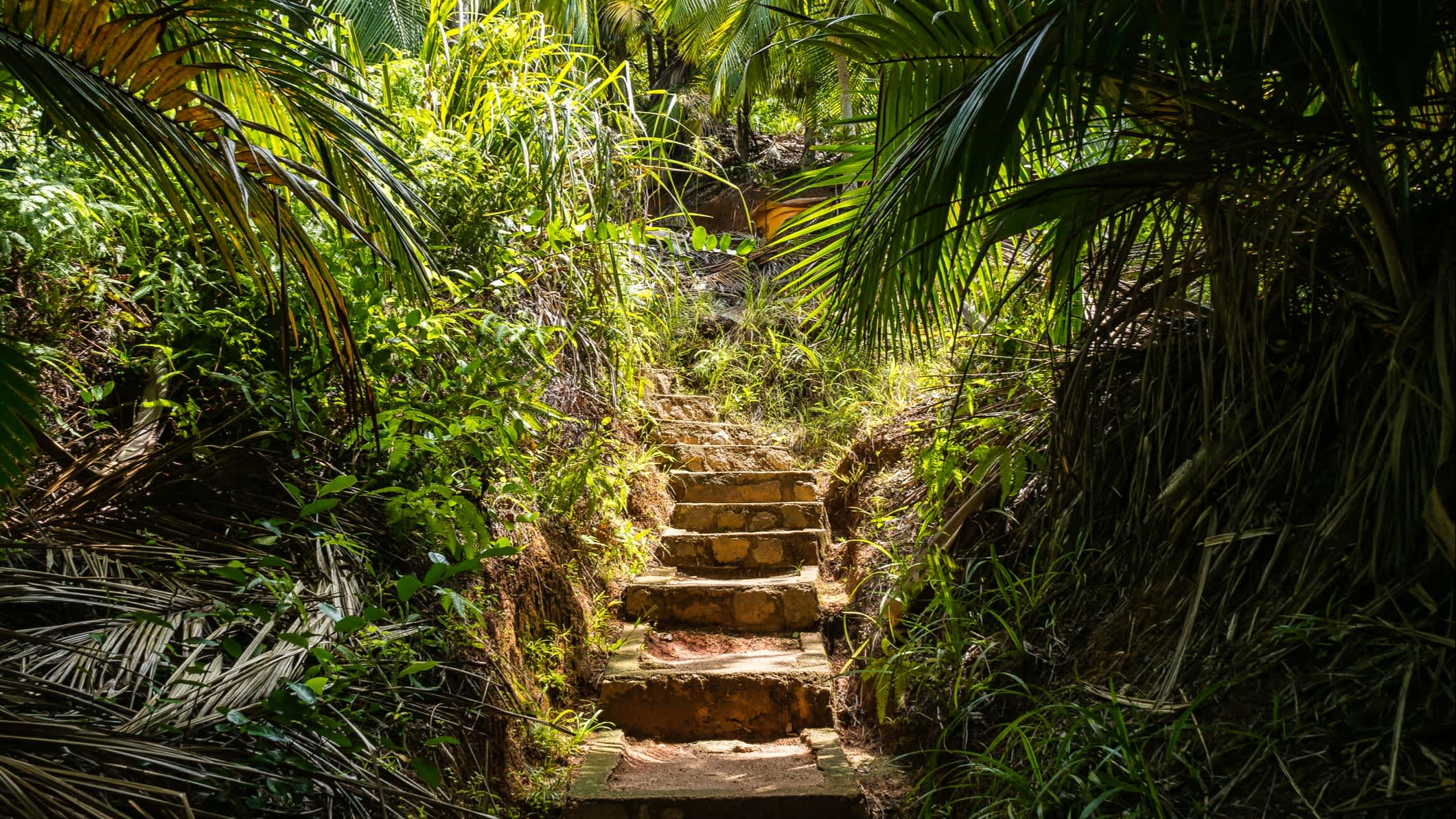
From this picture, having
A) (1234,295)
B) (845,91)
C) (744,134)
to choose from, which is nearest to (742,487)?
(1234,295)

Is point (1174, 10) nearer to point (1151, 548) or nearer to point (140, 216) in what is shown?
point (1151, 548)

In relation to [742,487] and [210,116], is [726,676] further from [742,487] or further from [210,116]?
[210,116]

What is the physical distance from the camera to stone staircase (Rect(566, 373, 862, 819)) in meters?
2.21

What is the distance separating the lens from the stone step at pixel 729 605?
3.25 m

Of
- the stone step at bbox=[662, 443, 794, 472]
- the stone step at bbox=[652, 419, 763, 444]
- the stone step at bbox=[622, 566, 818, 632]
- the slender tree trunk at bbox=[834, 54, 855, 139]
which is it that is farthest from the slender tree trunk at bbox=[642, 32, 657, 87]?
the stone step at bbox=[622, 566, 818, 632]

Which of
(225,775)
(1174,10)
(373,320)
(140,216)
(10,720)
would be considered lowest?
(225,775)

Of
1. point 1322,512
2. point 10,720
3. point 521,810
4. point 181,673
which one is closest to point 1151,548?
point 1322,512

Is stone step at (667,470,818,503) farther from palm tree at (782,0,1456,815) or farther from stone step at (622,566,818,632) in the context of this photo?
palm tree at (782,0,1456,815)

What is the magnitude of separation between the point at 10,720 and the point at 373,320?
3.88ft

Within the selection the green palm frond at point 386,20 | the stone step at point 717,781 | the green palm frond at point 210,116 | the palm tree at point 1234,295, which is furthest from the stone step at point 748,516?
the green palm frond at point 386,20

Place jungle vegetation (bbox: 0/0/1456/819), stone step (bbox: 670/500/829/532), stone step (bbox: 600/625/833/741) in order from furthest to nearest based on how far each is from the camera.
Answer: stone step (bbox: 670/500/829/532) < stone step (bbox: 600/625/833/741) < jungle vegetation (bbox: 0/0/1456/819)

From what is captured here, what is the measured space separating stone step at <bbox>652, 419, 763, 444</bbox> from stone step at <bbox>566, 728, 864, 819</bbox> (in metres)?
2.13

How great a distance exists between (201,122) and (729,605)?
2.51 meters

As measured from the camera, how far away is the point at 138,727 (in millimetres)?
1236
